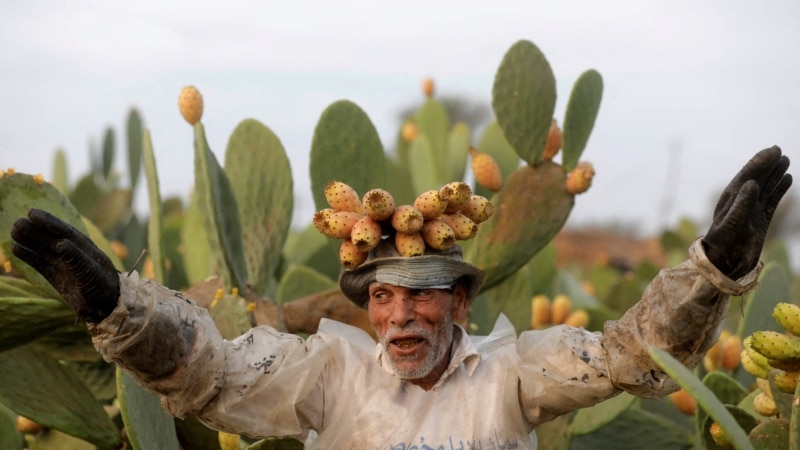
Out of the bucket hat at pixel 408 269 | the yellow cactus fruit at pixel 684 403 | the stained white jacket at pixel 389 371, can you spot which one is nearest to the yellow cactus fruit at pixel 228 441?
the stained white jacket at pixel 389 371

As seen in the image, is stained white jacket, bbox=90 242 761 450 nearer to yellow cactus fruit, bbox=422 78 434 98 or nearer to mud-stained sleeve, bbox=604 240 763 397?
mud-stained sleeve, bbox=604 240 763 397

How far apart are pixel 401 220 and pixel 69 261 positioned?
63 cm

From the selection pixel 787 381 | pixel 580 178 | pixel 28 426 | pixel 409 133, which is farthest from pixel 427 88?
pixel 787 381

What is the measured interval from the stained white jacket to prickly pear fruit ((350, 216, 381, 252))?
9.5 inches

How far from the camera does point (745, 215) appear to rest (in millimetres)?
1821

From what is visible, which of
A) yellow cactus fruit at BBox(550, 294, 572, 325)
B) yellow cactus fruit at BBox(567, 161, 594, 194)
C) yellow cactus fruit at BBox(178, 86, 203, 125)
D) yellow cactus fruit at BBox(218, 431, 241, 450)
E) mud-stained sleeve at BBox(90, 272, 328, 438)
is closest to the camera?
mud-stained sleeve at BBox(90, 272, 328, 438)

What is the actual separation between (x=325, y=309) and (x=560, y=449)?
72 cm

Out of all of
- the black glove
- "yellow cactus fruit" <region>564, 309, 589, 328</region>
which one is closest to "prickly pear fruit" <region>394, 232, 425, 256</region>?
the black glove

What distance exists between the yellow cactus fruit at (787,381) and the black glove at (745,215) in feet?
1.22

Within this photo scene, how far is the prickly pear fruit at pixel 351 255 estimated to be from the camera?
2.20 m

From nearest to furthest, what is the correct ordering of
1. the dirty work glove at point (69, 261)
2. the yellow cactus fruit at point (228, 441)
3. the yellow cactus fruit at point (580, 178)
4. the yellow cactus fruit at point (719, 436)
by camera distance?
the dirty work glove at point (69, 261)
the yellow cactus fruit at point (719, 436)
the yellow cactus fruit at point (228, 441)
the yellow cactus fruit at point (580, 178)

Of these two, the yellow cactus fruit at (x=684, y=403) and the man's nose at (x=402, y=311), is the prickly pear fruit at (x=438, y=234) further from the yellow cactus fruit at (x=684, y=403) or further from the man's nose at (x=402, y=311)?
the yellow cactus fruit at (x=684, y=403)

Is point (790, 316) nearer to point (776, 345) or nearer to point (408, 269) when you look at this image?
point (776, 345)

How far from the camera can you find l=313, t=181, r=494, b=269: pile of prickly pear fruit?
2137 mm
